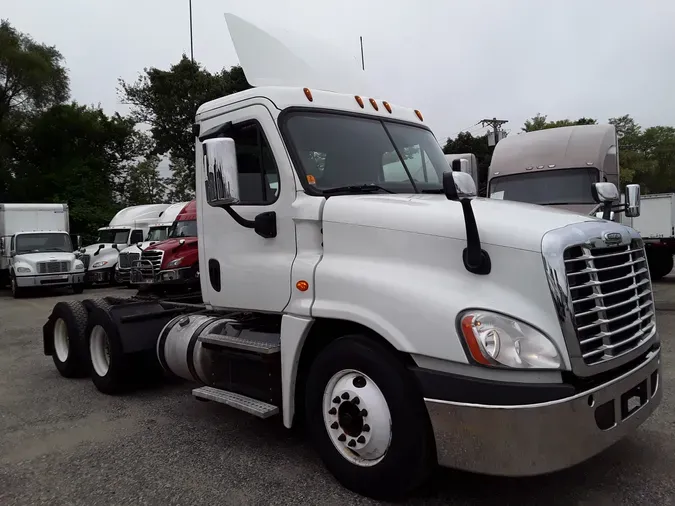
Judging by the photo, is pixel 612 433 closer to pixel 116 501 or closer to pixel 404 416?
pixel 404 416

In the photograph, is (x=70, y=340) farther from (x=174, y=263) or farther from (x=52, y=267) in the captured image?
(x=52, y=267)

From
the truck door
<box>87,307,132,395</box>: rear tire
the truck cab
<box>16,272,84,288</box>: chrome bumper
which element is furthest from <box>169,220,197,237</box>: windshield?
the truck door

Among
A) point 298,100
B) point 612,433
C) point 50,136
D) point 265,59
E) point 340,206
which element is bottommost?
point 612,433

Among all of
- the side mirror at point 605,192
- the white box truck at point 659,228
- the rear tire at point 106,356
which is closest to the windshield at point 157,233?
the rear tire at point 106,356

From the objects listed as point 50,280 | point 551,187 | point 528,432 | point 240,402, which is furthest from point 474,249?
point 50,280

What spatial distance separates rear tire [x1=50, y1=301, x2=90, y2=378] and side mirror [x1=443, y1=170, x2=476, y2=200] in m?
4.83

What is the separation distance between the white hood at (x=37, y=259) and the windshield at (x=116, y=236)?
3023 millimetres

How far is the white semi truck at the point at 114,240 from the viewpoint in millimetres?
20391

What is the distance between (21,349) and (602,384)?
856cm

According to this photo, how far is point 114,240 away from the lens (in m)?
22.2

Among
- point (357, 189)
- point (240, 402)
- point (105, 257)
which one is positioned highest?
point (357, 189)

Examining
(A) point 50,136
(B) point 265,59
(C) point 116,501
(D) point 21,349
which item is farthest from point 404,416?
(A) point 50,136

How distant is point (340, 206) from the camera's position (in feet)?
12.1

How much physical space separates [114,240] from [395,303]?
69.0ft
